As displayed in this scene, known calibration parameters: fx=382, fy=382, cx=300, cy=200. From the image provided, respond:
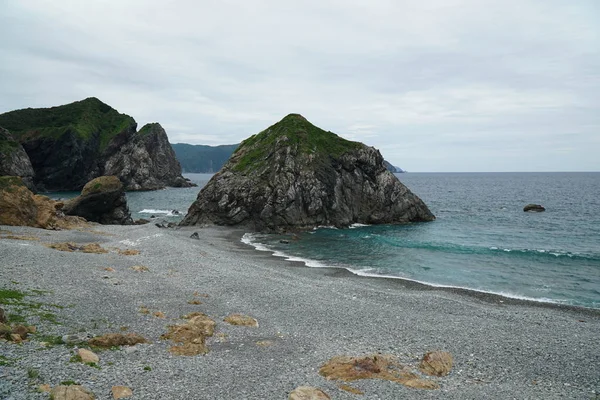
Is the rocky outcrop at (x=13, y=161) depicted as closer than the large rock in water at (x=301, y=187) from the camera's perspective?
No

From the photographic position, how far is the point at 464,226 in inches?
3017

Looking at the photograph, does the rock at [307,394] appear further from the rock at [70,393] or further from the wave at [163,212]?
the wave at [163,212]

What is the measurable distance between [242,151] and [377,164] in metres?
31.6

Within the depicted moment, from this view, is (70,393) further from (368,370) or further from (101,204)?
(101,204)

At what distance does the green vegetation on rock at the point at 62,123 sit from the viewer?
162500mm

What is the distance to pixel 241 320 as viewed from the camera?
71.9 feet

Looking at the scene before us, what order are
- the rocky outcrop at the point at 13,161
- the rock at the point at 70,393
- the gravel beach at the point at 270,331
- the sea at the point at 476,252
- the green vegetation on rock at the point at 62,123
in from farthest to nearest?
1. the green vegetation on rock at the point at 62,123
2. the rocky outcrop at the point at 13,161
3. the sea at the point at 476,252
4. the gravel beach at the point at 270,331
5. the rock at the point at 70,393

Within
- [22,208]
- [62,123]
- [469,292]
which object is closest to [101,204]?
[22,208]

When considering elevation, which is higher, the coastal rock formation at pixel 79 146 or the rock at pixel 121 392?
the coastal rock formation at pixel 79 146

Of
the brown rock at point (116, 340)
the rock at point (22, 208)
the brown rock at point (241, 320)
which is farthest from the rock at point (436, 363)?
the rock at point (22, 208)

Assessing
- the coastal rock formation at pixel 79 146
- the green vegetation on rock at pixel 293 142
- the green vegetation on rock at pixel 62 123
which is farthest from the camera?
the green vegetation on rock at pixel 62 123

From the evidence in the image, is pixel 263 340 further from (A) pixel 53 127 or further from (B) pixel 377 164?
(A) pixel 53 127

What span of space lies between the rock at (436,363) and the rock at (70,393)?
13418mm

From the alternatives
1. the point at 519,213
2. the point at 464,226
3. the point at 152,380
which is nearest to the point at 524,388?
the point at 152,380
